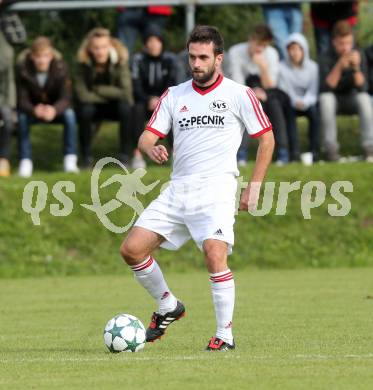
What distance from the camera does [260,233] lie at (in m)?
18.8

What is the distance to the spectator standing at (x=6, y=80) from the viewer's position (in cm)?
1933

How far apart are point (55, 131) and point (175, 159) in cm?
1349

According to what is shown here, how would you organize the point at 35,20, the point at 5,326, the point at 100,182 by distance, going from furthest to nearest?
1. the point at 35,20
2. the point at 100,182
3. the point at 5,326

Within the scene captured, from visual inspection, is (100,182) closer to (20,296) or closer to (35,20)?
(20,296)

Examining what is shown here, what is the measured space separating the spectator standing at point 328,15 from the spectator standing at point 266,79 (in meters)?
1.30

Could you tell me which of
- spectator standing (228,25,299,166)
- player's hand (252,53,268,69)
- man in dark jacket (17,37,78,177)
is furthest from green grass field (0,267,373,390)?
player's hand (252,53,268,69)

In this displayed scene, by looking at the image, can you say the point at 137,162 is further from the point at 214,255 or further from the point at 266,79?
the point at 214,255

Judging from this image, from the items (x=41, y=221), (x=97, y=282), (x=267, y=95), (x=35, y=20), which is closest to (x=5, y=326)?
(x=97, y=282)

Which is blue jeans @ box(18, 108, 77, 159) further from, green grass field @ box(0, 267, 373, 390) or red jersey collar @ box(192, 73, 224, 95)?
red jersey collar @ box(192, 73, 224, 95)

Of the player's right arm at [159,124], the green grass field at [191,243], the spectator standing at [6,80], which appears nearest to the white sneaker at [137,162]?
the green grass field at [191,243]

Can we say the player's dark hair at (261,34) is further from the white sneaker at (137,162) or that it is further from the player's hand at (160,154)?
the player's hand at (160,154)

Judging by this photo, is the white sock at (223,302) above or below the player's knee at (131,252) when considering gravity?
below

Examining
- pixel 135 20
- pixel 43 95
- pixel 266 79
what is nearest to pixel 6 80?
pixel 43 95

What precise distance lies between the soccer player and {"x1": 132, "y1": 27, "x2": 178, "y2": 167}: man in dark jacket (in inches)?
391
